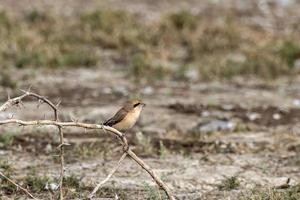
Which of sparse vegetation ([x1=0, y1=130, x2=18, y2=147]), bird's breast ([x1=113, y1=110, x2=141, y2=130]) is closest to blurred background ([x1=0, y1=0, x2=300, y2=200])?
sparse vegetation ([x1=0, y1=130, x2=18, y2=147])

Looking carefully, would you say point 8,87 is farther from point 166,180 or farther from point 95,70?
point 166,180

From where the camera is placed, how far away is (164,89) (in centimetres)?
1112

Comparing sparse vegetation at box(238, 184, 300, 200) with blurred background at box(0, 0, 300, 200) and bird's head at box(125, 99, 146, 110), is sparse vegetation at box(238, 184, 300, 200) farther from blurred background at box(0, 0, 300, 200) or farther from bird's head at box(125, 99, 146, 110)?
bird's head at box(125, 99, 146, 110)

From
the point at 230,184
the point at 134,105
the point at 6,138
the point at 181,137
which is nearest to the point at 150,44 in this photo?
the point at 181,137

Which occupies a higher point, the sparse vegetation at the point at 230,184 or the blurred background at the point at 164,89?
the sparse vegetation at the point at 230,184

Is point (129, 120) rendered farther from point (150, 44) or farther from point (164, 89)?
point (150, 44)

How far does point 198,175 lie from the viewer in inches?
288

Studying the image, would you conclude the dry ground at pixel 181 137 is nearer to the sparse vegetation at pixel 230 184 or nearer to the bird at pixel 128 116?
the sparse vegetation at pixel 230 184

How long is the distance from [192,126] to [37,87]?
287 cm

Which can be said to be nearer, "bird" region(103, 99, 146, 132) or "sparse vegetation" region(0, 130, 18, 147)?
"bird" region(103, 99, 146, 132)

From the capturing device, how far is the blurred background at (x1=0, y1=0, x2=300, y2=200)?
724 centimetres

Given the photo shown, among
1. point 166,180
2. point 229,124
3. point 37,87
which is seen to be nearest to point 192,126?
point 229,124

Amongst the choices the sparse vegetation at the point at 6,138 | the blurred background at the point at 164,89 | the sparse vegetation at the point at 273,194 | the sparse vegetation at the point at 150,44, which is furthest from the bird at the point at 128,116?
the sparse vegetation at the point at 150,44

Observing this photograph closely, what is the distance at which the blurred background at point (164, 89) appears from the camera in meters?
7.24
